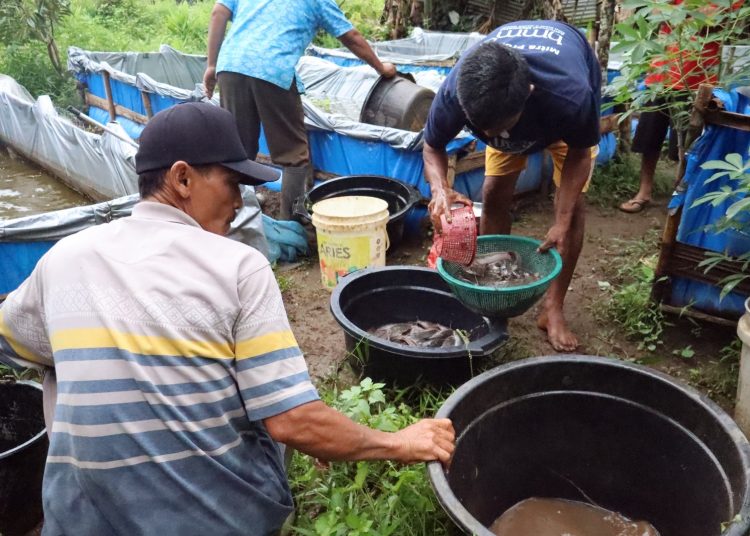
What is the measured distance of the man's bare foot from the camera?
342cm

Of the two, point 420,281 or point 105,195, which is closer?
point 420,281

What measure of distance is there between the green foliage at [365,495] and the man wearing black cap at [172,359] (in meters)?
0.51

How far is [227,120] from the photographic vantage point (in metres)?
1.62

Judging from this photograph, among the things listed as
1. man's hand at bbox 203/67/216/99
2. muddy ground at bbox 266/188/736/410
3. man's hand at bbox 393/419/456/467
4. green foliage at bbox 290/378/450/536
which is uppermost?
man's hand at bbox 203/67/216/99

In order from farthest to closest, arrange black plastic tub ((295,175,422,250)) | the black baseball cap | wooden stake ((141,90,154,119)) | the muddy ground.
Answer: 1. wooden stake ((141,90,154,119))
2. black plastic tub ((295,175,422,250))
3. the muddy ground
4. the black baseball cap

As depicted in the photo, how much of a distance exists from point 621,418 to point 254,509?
56.7 inches

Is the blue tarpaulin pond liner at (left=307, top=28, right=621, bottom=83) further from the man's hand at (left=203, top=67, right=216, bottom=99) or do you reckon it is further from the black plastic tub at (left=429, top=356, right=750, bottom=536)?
the black plastic tub at (left=429, top=356, right=750, bottom=536)

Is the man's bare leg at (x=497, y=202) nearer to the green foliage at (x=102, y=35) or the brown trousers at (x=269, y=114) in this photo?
the brown trousers at (x=269, y=114)

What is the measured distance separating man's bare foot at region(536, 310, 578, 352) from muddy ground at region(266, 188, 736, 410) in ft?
0.19

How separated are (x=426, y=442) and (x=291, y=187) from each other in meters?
3.51

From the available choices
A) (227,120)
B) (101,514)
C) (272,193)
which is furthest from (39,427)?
(272,193)

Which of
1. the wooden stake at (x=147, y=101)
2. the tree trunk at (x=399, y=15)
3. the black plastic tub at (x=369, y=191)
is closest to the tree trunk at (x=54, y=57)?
the wooden stake at (x=147, y=101)

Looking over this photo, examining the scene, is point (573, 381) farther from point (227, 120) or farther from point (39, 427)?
point (39, 427)

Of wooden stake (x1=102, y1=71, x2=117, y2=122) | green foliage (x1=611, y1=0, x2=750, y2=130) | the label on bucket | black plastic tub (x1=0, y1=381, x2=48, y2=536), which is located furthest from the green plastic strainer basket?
wooden stake (x1=102, y1=71, x2=117, y2=122)
